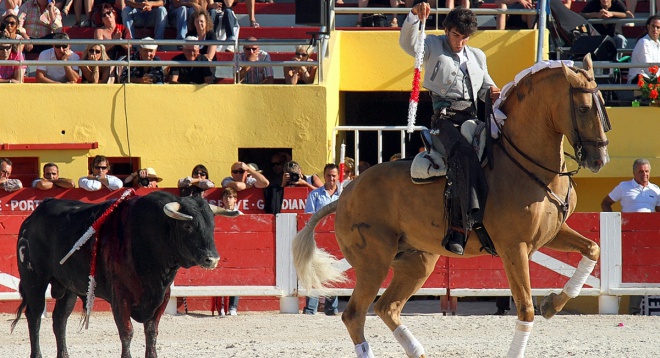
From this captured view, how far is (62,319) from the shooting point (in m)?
8.76

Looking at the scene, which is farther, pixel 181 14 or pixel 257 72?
pixel 181 14

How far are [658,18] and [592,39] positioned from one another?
90 cm

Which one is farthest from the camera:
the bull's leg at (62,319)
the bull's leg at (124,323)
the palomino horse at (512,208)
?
the bull's leg at (62,319)

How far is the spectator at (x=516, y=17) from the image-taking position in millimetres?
15750

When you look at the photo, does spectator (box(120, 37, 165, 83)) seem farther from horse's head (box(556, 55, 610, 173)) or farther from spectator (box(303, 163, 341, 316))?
horse's head (box(556, 55, 610, 173))

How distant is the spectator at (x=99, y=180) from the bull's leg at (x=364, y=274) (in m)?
5.45

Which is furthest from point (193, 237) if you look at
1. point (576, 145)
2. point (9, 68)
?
point (9, 68)

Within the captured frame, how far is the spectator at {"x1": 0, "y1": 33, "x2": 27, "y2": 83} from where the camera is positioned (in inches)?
592

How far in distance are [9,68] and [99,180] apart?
3.15 metres

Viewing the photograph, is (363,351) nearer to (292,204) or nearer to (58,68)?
(292,204)

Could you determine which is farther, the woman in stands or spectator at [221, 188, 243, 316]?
the woman in stands

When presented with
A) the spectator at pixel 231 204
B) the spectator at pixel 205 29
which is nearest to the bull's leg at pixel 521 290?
the spectator at pixel 231 204

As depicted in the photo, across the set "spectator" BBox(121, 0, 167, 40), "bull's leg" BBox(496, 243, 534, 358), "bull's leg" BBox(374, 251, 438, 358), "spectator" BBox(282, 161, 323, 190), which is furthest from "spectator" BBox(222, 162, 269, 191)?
"bull's leg" BBox(496, 243, 534, 358)

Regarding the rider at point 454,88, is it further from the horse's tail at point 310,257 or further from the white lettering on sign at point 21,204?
the white lettering on sign at point 21,204
